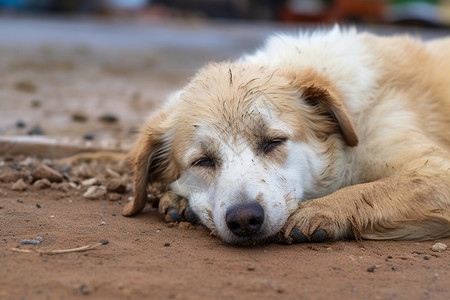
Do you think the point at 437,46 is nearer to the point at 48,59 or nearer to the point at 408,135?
the point at 408,135

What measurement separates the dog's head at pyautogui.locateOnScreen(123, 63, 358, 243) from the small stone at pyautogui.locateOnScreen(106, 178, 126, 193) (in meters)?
0.37

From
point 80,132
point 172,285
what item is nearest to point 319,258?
point 172,285

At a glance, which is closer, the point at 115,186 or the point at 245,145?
the point at 245,145

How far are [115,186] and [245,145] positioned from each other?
5.19 ft

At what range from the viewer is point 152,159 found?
4922mm

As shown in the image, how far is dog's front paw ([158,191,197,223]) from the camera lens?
4469mm

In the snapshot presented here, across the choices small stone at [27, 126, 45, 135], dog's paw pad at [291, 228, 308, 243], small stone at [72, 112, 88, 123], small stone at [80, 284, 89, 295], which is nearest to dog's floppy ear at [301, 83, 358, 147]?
dog's paw pad at [291, 228, 308, 243]

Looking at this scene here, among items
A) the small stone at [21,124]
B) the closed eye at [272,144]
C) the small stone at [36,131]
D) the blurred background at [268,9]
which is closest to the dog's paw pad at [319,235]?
the closed eye at [272,144]

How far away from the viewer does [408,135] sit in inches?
177

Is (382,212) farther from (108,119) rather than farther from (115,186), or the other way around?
(108,119)

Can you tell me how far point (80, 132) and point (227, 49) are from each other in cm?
806

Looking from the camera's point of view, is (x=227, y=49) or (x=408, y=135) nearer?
(x=408, y=135)

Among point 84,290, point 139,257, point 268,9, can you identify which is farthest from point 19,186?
point 268,9

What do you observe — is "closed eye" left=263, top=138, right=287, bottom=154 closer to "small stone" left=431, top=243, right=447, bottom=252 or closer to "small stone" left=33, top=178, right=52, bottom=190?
"small stone" left=431, top=243, right=447, bottom=252
